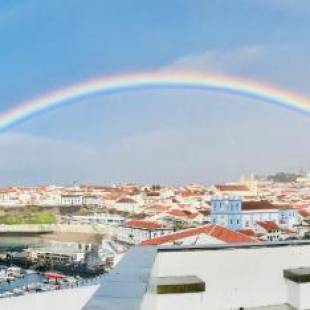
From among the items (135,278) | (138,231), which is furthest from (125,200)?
(135,278)

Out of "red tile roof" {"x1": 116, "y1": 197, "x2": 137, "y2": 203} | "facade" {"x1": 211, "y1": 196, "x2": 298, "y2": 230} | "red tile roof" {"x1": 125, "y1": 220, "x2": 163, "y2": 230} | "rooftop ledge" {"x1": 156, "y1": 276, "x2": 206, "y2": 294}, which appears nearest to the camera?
"rooftop ledge" {"x1": 156, "y1": 276, "x2": 206, "y2": 294}

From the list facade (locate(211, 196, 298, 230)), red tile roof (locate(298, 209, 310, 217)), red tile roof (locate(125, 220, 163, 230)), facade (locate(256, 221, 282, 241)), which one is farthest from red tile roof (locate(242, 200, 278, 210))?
red tile roof (locate(125, 220, 163, 230))

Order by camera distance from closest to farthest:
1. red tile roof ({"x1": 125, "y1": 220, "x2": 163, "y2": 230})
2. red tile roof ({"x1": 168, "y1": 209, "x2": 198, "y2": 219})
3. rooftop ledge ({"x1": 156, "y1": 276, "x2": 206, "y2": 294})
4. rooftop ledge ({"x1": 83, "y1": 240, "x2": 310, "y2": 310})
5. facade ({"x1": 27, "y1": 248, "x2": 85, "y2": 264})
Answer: rooftop ledge ({"x1": 83, "y1": 240, "x2": 310, "y2": 310})
rooftop ledge ({"x1": 156, "y1": 276, "x2": 206, "y2": 294})
red tile roof ({"x1": 125, "y1": 220, "x2": 163, "y2": 230})
red tile roof ({"x1": 168, "y1": 209, "x2": 198, "y2": 219})
facade ({"x1": 27, "y1": 248, "x2": 85, "y2": 264})

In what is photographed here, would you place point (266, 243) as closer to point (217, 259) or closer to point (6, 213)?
point (217, 259)

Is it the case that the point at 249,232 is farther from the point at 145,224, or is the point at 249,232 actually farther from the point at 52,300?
the point at 52,300

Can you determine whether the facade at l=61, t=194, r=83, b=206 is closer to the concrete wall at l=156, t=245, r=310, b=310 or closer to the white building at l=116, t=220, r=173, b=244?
the white building at l=116, t=220, r=173, b=244

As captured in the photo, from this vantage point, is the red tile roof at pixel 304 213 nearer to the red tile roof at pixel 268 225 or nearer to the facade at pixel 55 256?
the red tile roof at pixel 268 225

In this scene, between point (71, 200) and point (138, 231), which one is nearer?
point (138, 231)
